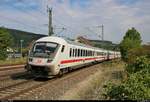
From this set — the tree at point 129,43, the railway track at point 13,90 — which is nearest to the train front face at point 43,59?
the railway track at point 13,90

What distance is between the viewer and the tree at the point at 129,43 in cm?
3941

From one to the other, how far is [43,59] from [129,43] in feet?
82.3

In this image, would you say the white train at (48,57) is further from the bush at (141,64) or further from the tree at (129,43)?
the tree at (129,43)

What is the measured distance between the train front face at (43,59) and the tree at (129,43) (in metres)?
15.6

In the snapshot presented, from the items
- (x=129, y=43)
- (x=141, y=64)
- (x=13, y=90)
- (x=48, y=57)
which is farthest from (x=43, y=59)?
(x=129, y=43)

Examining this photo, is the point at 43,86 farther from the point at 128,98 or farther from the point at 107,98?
the point at 128,98

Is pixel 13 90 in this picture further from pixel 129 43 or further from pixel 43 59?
pixel 129 43

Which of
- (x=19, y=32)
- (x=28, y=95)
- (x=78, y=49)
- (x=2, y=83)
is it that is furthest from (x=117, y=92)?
(x=19, y=32)

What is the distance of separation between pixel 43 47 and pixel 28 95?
654 centimetres

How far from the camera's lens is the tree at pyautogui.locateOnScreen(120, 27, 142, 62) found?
3941cm

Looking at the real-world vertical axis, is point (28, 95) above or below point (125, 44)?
below

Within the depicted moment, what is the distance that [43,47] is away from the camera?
19.6 metres

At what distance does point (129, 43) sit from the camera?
138ft

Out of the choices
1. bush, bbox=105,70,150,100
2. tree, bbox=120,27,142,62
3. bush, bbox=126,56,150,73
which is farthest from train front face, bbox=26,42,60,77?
tree, bbox=120,27,142,62
